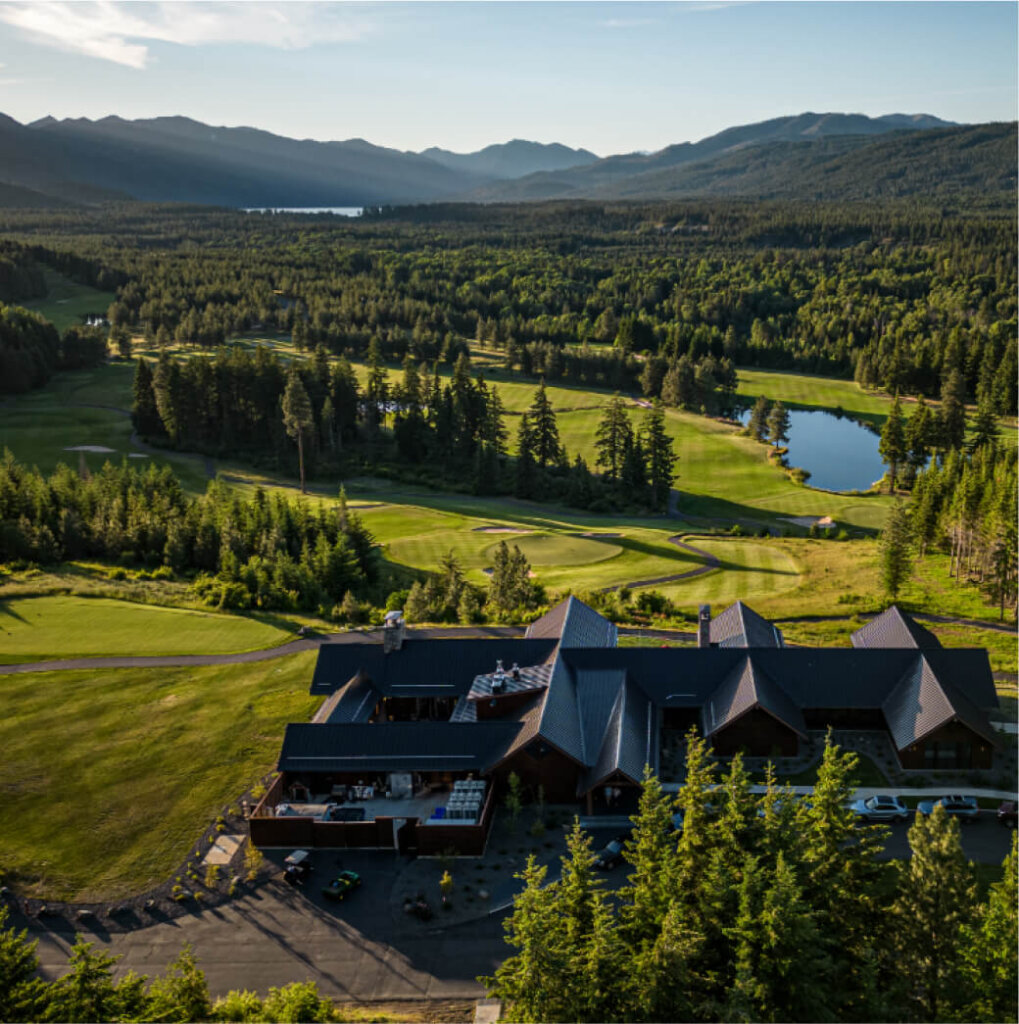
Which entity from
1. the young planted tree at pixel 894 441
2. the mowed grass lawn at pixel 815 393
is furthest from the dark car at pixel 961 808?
the mowed grass lawn at pixel 815 393

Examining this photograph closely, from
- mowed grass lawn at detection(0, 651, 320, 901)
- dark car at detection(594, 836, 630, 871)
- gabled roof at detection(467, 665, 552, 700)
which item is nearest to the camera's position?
dark car at detection(594, 836, 630, 871)

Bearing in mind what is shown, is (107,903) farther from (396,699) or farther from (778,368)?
(778,368)

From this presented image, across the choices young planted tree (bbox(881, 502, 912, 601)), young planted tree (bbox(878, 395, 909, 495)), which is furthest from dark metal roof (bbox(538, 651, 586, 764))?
young planted tree (bbox(878, 395, 909, 495))

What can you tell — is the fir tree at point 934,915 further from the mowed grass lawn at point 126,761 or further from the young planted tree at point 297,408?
the young planted tree at point 297,408

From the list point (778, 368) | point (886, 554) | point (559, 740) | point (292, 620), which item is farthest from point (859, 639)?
point (778, 368)

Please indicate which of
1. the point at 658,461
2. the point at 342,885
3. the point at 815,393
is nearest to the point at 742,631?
the point at 342,885

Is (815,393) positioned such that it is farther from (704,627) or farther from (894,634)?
(704,627)

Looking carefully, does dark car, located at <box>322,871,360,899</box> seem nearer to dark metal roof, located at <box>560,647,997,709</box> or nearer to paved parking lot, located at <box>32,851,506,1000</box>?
paved parking lot, located at <box>32,851,506,1000</box>
